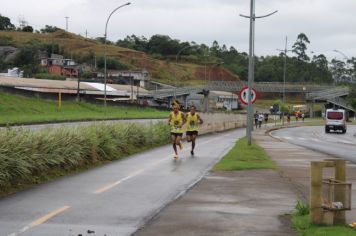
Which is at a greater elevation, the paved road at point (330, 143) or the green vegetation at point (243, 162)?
the green vegetation at point (243, 162)

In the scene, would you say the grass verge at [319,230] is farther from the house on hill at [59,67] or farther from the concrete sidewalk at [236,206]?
the house on hill at [59,67]

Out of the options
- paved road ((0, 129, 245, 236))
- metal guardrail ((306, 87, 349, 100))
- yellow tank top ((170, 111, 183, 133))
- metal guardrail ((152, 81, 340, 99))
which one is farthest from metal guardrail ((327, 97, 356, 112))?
paved road ((0, 129, 245, 236))

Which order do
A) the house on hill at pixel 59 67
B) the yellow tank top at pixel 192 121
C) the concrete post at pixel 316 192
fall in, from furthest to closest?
the house on hill at pixel 59 67
the yellow tank top at pixel 192 121
the concrete post at pixel 316 192

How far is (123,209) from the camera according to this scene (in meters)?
9.95

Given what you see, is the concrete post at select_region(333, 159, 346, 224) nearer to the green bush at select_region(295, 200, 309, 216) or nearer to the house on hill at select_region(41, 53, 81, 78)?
the green bush at select_region(295, 200, 309, 216)


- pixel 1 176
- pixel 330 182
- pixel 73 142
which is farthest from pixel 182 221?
pixel 73 142

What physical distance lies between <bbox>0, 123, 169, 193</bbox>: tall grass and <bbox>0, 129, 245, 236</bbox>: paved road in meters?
0.44

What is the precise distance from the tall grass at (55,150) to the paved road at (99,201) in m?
0.44

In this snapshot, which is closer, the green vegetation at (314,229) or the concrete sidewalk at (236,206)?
the green vegetation at (314,229)

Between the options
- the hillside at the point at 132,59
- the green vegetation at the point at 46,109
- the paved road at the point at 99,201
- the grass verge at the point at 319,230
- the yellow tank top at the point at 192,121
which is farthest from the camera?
the hillside at the point at 132,59

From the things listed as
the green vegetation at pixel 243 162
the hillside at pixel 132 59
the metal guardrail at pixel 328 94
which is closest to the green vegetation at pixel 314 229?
the green vegetation at pixel 243 162

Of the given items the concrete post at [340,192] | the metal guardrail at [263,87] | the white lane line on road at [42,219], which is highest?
the metal guardrail at [263,87]

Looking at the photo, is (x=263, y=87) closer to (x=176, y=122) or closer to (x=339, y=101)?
(x=339, y=101)

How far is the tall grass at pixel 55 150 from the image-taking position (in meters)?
Answer: 12.2
